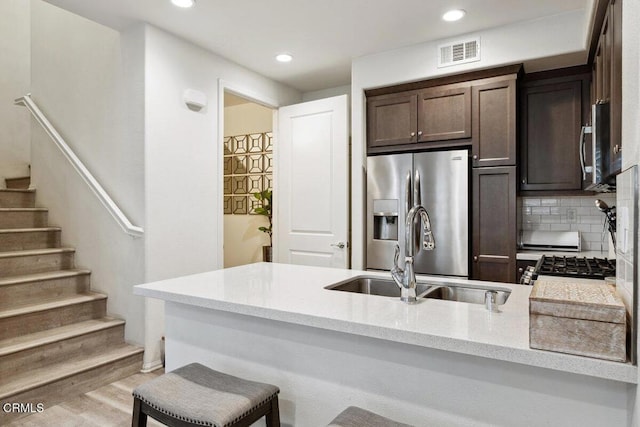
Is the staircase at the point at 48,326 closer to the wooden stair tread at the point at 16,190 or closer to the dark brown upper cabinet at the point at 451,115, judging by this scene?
the wooden stair tread at the point at 16,190

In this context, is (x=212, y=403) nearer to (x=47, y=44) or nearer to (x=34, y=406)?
(x=34, y=406)

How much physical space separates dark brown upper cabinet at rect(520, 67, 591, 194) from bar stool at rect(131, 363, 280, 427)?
2843mm

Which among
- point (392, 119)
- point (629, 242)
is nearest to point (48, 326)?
point (392, 119)

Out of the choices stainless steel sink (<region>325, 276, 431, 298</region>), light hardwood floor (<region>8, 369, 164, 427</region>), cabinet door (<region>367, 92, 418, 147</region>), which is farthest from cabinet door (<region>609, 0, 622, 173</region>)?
light hardwood floor (<region>8, 369, 164, 427</region>)

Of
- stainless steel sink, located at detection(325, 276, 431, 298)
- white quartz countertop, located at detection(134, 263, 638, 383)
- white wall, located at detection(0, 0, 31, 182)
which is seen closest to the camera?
white quartz countertop, located at detection(134, 263, 638, 383)

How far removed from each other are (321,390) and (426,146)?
8.13 ft

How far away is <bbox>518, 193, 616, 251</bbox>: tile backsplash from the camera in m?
3.36

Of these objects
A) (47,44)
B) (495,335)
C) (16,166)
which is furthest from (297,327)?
(16,166)

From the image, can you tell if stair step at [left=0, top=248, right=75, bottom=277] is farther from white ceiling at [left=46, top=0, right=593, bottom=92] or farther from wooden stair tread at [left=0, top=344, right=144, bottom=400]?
white ceiling at [left=46, top=0, right=593, bottom=92]

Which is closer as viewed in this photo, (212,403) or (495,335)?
(495,335)

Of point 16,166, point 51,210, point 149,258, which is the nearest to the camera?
point 149,258

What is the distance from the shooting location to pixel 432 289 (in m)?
1.84

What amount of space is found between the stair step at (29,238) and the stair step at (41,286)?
36 centimetres

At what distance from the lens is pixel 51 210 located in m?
3.76
